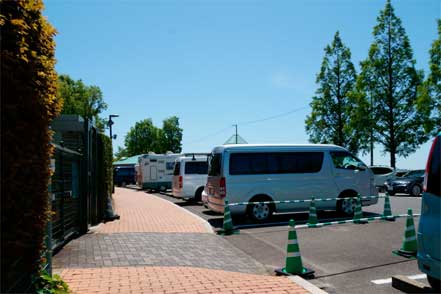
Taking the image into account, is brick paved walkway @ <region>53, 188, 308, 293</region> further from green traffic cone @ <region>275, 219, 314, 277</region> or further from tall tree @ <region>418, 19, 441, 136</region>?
tall tree @ <region>418, 19, 441, 136</region>

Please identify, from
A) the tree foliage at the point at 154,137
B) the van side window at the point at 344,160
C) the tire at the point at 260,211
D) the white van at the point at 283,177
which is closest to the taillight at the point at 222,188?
the white van at the point at 283,177

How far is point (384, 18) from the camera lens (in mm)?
36906

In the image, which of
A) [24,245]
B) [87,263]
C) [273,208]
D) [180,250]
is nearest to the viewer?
[24,245]

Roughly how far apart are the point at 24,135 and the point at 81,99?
6145cm

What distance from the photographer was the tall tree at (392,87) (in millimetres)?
35375

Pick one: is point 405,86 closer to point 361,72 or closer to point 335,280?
point 361,72

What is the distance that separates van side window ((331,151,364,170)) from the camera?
1402 cm

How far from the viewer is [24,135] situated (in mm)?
4133

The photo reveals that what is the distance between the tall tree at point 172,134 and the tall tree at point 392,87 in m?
67.4

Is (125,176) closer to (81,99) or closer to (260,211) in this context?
(81,99)

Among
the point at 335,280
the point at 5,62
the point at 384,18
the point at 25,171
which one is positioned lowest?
the point at 335,280

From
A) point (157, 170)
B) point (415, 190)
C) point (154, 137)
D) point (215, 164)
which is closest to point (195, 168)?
point (215, 164)

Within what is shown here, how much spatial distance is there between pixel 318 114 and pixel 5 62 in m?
42.8

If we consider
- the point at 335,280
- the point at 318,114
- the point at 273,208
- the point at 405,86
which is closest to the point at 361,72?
the point at 405,86
